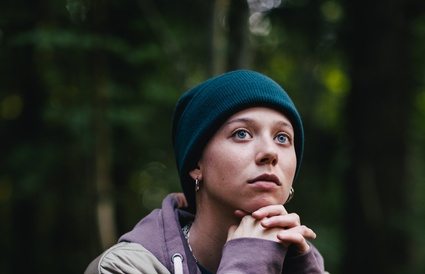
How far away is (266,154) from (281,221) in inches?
10.1

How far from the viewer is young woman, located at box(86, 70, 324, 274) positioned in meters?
2.14

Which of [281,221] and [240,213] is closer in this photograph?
[281,221]

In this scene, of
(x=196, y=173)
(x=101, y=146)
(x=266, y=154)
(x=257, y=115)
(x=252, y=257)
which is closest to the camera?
(x=252, y=257)

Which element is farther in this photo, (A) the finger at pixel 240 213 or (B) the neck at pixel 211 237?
(B) the neck at pixel 211 237

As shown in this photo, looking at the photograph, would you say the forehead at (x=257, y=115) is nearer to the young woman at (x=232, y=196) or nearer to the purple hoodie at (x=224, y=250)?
the young woman at (x=232, y=196)

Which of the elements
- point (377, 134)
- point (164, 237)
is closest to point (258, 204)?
point (164, 237)

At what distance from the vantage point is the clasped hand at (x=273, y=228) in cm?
214

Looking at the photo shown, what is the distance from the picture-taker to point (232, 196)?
2.24 m

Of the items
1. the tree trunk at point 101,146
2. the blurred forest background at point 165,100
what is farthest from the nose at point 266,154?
the tree trunk at point 101,146

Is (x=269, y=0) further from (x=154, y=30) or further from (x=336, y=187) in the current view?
(x=336, y=187)

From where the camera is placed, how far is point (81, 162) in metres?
7.62

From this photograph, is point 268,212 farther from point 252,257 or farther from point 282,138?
point 282,138

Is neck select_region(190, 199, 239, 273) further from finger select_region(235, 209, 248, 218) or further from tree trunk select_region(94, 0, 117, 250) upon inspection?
tree trunk select_region(94, 0, 117, 250)

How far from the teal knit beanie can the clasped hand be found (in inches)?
14.8
